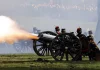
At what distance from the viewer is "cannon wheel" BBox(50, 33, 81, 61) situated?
21.8 metres

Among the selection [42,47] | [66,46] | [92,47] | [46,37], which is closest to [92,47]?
[92,47]

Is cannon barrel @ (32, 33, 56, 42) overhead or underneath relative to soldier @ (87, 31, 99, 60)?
overhead

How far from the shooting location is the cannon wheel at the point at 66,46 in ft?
71.4

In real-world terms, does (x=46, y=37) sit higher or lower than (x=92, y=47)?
higher

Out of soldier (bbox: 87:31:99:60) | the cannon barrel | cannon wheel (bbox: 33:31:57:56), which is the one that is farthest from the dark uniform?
cannon wheel (bbox: 33:31:57:56)

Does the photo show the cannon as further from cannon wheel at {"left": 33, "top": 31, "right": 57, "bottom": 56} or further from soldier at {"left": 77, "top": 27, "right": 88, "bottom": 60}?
cannon wheel at {"left": 33, "top": 31, "right": 57, "bottom": 56}

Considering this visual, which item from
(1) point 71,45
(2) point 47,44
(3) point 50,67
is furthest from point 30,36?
(3) point 50,67

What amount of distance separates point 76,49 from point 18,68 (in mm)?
6368

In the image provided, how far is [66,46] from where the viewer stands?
2203cm

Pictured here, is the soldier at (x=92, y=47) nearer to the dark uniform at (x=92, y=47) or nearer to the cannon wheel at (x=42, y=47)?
the dark uniform at (x=92, y=47)

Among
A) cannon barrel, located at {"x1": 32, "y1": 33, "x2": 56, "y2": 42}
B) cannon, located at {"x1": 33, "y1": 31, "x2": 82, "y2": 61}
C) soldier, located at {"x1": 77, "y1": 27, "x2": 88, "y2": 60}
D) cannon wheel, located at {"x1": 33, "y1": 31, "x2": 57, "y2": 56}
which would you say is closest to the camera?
cannon, located at {"x1": 33, "y1": 31, "x2": 82, "y2": 61}

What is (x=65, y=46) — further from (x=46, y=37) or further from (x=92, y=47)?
(x=46, y=37)

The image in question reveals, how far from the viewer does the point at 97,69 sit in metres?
16.3

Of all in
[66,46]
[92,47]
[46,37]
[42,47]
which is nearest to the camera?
[66,46]
